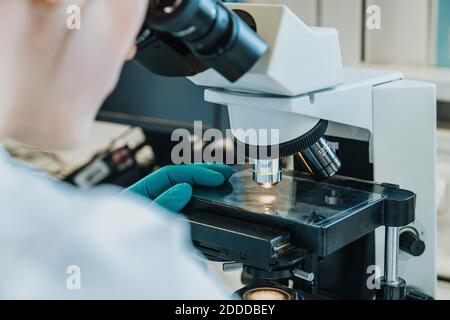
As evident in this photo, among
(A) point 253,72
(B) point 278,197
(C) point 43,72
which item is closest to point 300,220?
(B) point 278,197

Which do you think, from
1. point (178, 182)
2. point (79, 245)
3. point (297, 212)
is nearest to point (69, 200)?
point (79, 245)

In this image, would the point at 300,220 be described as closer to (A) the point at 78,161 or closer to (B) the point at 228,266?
(B) the point at 228,266

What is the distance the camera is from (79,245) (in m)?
0.48

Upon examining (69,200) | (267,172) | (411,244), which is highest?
(69,200)

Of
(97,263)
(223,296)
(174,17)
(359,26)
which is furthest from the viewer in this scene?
(359,26)

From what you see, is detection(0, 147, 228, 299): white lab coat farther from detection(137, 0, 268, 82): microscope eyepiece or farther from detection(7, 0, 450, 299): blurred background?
detection(7, 0, 450, 299): blurred background

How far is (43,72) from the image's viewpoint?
0.61m

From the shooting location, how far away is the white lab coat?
47 cm

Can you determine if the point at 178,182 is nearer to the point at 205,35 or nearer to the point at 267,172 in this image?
the point at 267,172

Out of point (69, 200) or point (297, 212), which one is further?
point (297, 212)

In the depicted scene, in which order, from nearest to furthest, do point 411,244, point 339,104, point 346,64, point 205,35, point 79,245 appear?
point 79,245 < point 205,35 < point 339,104 < point 411,244 < point 346,64

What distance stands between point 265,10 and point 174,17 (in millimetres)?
172

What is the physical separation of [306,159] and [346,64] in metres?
1.04

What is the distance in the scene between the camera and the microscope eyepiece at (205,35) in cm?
75
